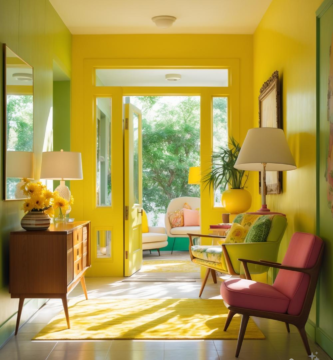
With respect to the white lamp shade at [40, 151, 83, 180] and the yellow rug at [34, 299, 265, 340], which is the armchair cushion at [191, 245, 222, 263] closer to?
the yellow rug at [34, 299, 265, 340]

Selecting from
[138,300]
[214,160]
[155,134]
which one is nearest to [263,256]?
[138,300]

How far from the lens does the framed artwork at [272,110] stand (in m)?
4.71

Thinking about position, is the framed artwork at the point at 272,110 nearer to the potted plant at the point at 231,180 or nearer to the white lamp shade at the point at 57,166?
the potted plant at the point at 231,180

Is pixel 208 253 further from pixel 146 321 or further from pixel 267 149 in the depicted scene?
pixel 267 149

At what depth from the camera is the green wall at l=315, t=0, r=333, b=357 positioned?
3.30m

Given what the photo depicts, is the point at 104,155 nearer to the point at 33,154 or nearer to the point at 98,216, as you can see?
the point at 98,216

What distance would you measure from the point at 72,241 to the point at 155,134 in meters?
7.33

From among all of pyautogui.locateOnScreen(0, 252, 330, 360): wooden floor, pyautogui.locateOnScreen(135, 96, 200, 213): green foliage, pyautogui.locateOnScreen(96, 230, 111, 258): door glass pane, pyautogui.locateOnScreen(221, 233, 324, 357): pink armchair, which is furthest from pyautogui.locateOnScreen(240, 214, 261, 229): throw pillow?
pyautogui.locateOnScreen(135, 96, 200, 213): green foliage

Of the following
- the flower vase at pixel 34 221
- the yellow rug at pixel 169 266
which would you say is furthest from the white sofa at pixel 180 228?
the flower vase at pixel 34 221

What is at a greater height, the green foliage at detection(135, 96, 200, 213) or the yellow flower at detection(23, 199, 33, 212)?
the green foliage at detection(135, 96, 200, 213)

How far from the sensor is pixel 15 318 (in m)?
3.89

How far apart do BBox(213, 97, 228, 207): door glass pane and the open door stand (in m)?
1.10

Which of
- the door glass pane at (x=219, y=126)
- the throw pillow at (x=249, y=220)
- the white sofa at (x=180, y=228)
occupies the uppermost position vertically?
the door glass pane at (x=219, y=126)

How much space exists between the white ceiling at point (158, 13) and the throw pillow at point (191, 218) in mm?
3771
